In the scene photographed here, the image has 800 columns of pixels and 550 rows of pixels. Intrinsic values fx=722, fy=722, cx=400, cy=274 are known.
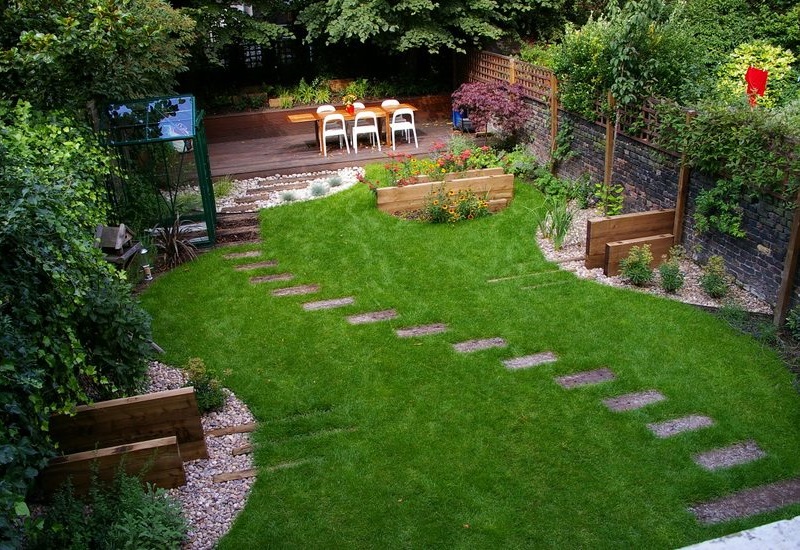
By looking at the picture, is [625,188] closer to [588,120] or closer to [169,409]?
[588,120]

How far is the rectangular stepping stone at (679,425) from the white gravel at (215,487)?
316 cm

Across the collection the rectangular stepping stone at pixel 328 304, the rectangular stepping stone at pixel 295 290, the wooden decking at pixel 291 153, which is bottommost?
the rectangular stepping stone at pixel 328 304

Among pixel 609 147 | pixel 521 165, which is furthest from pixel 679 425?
pixel 521 165

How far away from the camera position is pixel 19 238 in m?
3.88

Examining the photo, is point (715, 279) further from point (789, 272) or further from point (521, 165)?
point (521, 165)

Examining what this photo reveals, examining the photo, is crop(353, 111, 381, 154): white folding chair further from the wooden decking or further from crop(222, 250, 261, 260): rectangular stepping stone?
crop(222, 250, 261, 260): rectangular stepping stone

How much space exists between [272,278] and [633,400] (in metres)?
4.68

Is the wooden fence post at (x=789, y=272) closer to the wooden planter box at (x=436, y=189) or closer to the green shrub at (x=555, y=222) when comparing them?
the green shrub at (x=555, y=222)

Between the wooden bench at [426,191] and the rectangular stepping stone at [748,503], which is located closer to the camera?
the rectangular stepping stone at [748,503]

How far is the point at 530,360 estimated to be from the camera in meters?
6.81

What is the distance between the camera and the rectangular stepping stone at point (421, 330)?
291 inches

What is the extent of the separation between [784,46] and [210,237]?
460 inches

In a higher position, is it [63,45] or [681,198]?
[63,45]

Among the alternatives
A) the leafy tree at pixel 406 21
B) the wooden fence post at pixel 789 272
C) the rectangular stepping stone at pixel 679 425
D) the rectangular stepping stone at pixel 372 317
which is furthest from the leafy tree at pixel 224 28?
the rectangular stepping stone at pixel 679 425
